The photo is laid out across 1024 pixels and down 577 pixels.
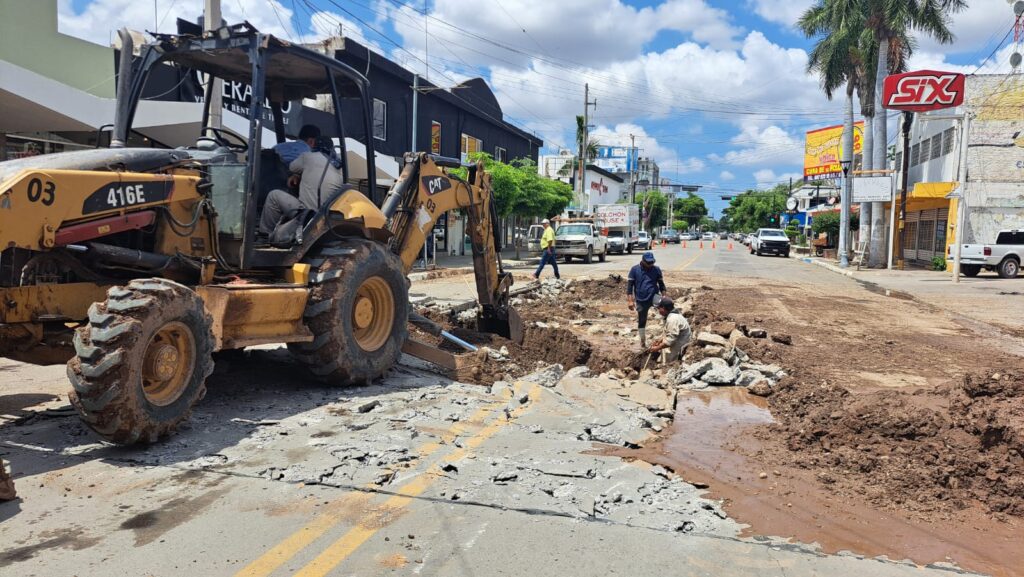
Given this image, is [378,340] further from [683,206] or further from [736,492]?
[683,206]

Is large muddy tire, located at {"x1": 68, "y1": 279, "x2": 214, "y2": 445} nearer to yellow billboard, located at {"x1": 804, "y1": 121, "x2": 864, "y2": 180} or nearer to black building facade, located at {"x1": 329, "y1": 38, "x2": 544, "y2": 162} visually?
black building facade, located at {"x1": 329, "y1": 38, "x2": 544, "y2": 162}

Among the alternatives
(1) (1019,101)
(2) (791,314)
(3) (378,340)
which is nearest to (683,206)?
(1) (1019,101)

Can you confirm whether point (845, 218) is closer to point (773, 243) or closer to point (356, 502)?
point (773, 243)

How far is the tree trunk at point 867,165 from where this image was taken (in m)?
36.3

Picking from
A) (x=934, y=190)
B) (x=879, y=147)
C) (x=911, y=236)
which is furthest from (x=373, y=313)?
(x=911, y=236)

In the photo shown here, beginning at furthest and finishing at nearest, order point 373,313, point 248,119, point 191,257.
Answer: point 373,313 → point 248,119 → point 191,257

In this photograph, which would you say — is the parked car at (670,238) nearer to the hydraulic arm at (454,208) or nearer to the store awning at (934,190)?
the store awning at (934,190)

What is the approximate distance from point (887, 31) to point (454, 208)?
1284 inches

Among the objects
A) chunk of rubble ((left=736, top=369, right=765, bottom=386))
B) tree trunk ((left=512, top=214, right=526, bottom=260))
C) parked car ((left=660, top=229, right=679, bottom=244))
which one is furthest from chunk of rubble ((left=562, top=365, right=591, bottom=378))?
parked car ((left=660, top=229, right=679, bottom=244))

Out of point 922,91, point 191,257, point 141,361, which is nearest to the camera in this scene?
point 141,361

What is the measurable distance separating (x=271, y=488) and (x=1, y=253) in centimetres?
245

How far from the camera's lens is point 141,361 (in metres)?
4.81

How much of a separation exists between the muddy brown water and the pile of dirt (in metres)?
0.26

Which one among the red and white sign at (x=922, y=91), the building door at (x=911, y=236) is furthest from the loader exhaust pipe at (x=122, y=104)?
the building door at (x=911, y=236)
